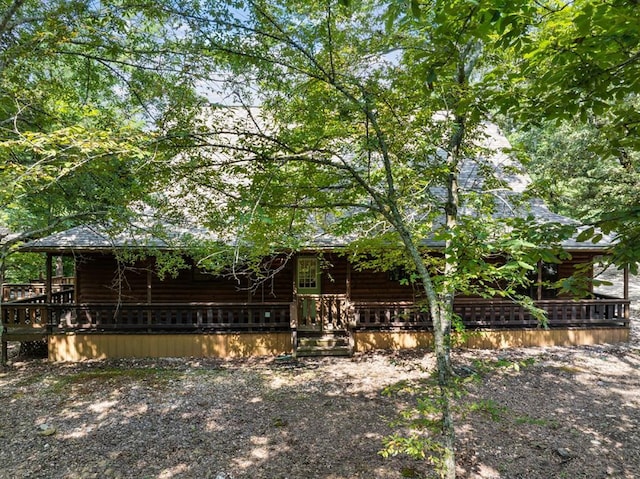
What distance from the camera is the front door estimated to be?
10684 millimetres

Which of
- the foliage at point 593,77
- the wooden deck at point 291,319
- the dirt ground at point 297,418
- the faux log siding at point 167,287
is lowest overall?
the dirt ground at point 297,418

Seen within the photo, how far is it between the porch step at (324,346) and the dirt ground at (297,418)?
31 centimetres

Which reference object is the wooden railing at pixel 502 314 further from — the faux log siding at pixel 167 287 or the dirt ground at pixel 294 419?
the faux log siding at pixel 167 287

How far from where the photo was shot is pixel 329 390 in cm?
765

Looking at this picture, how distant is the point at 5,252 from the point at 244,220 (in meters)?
7.06

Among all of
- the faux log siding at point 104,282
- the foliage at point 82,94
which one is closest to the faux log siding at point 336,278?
the faux log siding at point 104,282

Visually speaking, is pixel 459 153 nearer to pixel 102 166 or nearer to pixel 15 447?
pixel 102 166

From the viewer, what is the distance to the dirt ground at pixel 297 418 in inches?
195

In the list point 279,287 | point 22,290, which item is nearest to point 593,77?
point 279,287

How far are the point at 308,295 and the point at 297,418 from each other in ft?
14.8

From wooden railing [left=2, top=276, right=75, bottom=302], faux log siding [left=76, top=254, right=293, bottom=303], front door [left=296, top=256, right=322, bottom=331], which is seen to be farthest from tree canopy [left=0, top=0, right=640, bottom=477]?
wooden railing [left=2, top=276, right=75, bottom=302]

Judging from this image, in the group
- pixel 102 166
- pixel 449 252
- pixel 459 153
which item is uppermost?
pixel 459 153

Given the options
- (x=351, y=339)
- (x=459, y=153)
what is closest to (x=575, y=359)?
(x=351, y=339)

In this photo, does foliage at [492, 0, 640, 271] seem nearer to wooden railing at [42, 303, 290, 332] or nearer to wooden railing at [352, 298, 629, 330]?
wooden railing at [352, 298, 629, 330]
